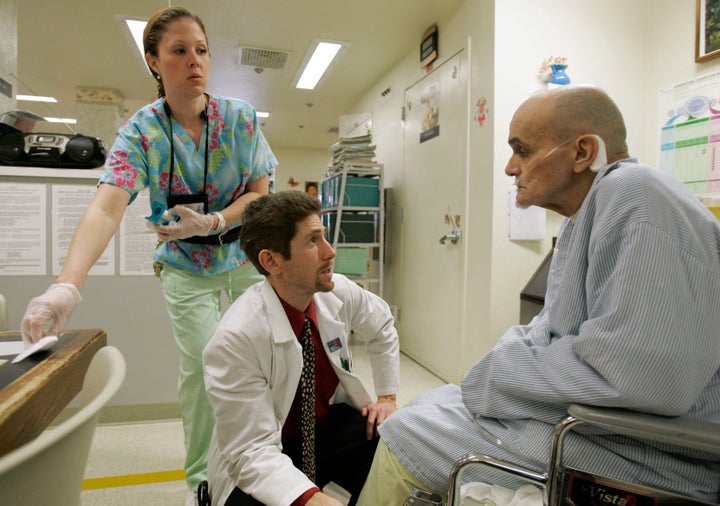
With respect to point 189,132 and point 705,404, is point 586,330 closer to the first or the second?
point 705,404

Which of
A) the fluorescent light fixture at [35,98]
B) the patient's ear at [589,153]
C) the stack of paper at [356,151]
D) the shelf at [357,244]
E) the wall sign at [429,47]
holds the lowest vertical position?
the shelf at [357,244]

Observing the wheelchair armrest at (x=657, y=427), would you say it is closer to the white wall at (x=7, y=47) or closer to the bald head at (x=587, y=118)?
the bald head at (x=587, y=118)

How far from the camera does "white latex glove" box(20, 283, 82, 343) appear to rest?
0.98 metres

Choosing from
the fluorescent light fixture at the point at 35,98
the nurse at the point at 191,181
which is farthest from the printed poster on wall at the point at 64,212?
the fluorescent light fixture at the point at 35,98

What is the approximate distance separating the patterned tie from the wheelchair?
1.90 ft

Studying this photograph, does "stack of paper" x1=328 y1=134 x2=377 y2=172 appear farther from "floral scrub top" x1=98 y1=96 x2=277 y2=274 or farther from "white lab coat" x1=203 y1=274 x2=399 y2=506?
"white lab coat" x1=203 y1=274 x2=399 y2=506

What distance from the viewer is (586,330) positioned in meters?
0.78

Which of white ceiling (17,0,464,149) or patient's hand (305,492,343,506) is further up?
white ceiling (17,0,464,149)

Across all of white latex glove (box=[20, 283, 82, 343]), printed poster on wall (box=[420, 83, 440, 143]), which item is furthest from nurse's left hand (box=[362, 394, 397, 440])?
printed poster on wall (box=[420, 83, 440, 143])

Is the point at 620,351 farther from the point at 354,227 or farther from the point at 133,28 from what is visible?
the point at 133,28

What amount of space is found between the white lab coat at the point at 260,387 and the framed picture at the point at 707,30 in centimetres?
227

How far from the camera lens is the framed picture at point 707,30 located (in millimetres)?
2189

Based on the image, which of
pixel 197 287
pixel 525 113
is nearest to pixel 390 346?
pixel 197 287

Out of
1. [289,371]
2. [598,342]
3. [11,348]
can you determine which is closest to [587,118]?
[598,342]
